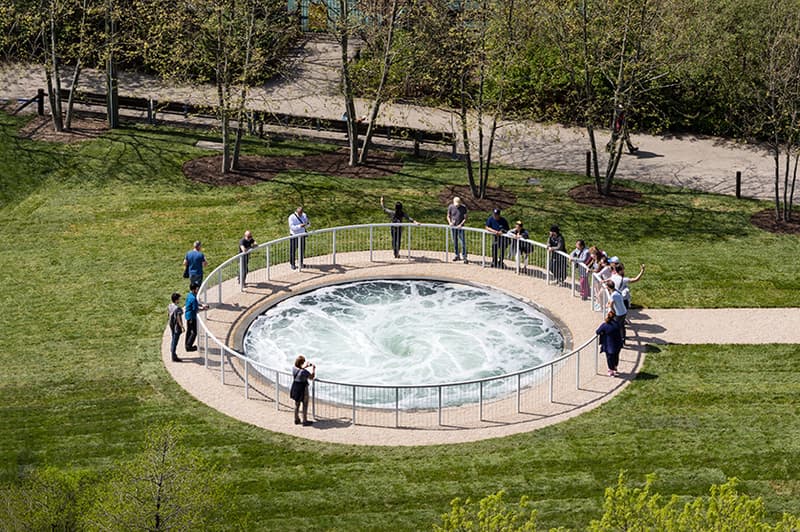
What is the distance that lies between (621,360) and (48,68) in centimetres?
2423

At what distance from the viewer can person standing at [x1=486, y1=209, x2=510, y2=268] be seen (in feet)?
113

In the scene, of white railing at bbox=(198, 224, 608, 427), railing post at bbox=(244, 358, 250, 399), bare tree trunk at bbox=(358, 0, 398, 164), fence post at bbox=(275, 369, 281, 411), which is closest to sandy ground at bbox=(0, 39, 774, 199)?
bare tree trunk at bbox=(358, 0, 398, 164)

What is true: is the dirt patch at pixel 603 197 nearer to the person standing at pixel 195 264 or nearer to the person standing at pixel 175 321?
the person standing at pixel 195 264

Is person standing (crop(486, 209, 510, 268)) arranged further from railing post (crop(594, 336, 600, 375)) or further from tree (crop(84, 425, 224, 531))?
tree (crop(84, 425, 224, 531))

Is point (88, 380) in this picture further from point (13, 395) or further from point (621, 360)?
point (621, 360)

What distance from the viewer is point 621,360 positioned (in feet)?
95.1

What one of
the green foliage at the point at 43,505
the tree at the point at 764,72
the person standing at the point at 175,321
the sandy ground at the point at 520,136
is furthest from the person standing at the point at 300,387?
the tree at the point at 764,72

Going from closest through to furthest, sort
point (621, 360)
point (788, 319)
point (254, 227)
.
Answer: point (621, 360) → point (788, 319) → point (254, 227)

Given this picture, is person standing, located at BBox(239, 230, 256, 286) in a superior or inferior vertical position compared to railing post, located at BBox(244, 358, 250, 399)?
superior

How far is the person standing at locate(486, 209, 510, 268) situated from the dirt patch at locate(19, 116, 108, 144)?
1665cm

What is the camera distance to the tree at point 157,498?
18250 millimetres

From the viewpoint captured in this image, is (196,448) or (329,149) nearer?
(196,448)

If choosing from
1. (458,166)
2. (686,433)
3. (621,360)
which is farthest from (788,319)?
(458,166)

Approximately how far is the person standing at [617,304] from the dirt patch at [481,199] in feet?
33.2
